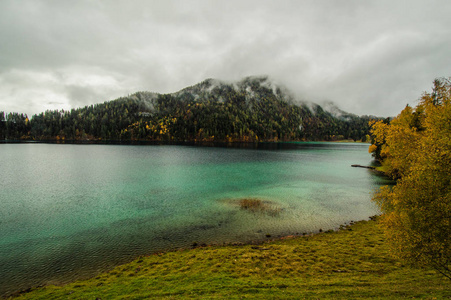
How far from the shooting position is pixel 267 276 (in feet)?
51.9

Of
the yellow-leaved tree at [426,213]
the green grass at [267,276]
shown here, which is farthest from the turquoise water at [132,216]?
the yellow-leaved tree at [426,213]

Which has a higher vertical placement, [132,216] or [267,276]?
[267,276]

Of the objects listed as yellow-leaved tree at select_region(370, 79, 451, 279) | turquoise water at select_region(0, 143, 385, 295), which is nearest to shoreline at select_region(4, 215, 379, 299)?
turquoise water at select_region(0, 143, 385, 295)

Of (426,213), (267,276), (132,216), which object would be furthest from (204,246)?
(426,213)

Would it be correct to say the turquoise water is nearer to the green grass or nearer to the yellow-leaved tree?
the green grass

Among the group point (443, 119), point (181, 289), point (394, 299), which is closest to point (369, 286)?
point (394, 299)

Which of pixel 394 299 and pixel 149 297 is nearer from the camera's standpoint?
pixel 394 299

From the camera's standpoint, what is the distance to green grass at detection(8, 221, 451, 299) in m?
12.7

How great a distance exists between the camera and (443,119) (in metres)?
16.2

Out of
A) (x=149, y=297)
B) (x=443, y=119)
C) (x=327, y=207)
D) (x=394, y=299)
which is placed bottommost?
(x=327, y=207)

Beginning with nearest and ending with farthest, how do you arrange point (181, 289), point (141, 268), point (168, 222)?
1. point (181, 289)
2. point (141, 268)
3. point (168, 222)

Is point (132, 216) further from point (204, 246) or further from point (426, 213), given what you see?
point (426, 213)

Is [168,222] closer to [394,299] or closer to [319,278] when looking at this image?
[319,278]

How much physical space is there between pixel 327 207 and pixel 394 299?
1147 inches
